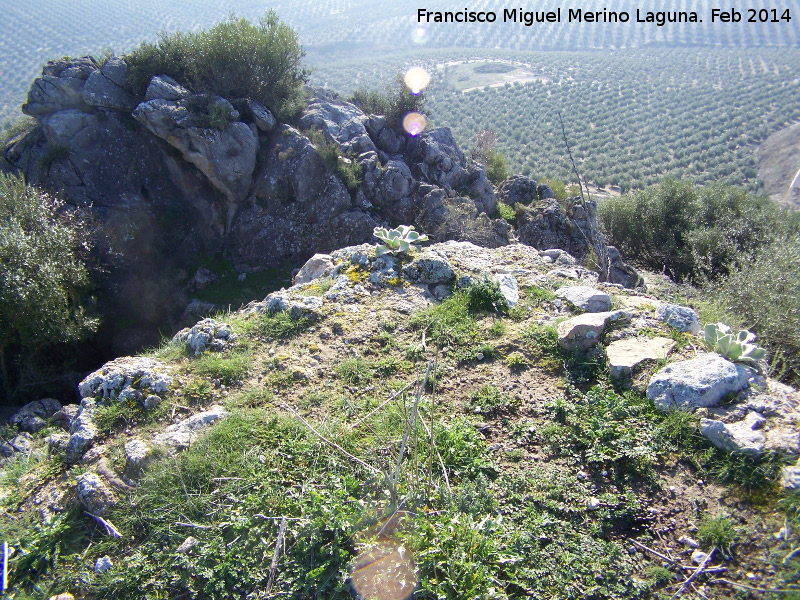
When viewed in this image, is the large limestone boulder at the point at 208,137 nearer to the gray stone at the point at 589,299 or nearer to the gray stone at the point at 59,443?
the gray stone at the point at 59,443

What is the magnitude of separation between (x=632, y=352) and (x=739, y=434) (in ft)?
4.02

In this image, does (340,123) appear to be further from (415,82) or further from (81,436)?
(81,436)

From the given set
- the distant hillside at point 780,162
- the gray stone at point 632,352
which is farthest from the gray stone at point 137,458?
the distant hillside at point 780,162

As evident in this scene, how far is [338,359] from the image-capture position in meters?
5.20

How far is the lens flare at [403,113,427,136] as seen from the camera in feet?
57.4

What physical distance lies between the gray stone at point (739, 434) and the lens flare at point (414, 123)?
621 inches

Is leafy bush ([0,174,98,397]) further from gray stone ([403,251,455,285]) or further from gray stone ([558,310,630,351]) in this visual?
gray stone ([558,310,630,351])

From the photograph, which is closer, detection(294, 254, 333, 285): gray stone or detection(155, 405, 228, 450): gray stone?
detection(155, 405, 228, 450): gray stone

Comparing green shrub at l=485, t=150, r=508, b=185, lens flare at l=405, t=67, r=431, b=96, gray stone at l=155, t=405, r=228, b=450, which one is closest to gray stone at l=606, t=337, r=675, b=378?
gray stone at l=155, t=405, r=228, b=450

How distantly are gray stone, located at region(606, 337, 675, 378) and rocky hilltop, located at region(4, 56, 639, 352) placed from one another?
902 cm

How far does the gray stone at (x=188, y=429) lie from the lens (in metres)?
4.08

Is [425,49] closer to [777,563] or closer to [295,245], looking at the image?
[295,245]

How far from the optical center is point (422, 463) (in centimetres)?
373

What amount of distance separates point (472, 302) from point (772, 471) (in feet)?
11.2
